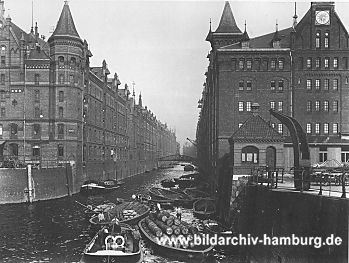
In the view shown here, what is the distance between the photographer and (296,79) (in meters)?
59.3

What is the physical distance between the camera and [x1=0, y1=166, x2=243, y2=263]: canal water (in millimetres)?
30461

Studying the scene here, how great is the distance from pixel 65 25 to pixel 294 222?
199 feet

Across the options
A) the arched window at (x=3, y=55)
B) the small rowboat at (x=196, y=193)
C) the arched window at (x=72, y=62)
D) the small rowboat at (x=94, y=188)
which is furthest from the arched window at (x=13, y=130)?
the small rowboat at (x=196, y=193)

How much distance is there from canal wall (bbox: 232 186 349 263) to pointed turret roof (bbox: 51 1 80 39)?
1967 inches

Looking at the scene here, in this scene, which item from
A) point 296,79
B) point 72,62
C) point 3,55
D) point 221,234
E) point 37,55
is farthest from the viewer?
point 37,55

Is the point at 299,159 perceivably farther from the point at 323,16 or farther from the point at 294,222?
the point at 323,16

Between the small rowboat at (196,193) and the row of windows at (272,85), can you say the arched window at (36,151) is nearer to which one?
the small rowboat at (196,193)

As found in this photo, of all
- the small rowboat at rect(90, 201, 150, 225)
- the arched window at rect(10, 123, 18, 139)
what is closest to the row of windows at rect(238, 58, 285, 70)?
the small rowboat at rect(90, 201, 150, 225)

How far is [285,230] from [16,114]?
2372 inches

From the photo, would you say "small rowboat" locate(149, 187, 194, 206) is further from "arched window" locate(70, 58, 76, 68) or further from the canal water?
"arched window" locate(70, 58, 76, 68)

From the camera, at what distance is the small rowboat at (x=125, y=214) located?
37.7 m

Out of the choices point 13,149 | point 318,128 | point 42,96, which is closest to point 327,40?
point 318,128

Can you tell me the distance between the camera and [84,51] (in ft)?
258

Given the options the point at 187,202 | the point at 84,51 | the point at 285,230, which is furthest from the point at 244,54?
the point at 285,230
